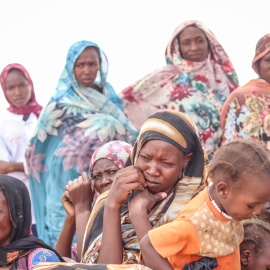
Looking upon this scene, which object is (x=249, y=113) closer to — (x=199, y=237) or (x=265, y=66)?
(x=265, y=66)

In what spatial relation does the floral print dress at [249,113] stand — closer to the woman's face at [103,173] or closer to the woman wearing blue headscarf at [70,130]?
the woman wearing blue headscarf at [70,130]

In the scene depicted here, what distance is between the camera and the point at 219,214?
270 cm

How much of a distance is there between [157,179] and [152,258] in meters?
0.54

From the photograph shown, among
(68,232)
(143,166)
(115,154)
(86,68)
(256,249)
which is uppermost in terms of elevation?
(86,68)

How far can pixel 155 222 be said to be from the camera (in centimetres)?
316

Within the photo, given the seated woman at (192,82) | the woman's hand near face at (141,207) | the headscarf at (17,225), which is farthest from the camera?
the seated woman at (192,82)

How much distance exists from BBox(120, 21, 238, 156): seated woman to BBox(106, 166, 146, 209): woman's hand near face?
322cm

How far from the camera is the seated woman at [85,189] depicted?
3885 mm

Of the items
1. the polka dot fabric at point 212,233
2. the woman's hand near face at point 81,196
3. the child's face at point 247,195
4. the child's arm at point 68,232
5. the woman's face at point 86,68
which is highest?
the woman's face at point 86,68

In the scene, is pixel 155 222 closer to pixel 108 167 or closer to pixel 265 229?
pixel 265 229

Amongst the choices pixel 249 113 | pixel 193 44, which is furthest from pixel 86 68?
pixel 249 113

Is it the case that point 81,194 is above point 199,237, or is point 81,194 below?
below

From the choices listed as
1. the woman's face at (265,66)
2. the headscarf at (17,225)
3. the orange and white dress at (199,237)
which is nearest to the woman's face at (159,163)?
the orange and white dress at (199,237)

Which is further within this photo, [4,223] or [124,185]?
[4,223]
